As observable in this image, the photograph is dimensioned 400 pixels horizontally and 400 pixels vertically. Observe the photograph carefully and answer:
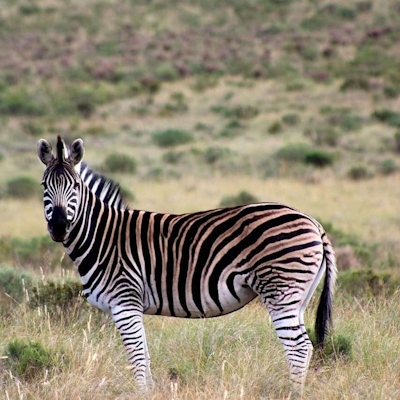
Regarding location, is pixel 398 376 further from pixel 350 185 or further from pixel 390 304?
pixel 350 185

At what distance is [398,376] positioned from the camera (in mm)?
6211

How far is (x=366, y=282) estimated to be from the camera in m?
9.55

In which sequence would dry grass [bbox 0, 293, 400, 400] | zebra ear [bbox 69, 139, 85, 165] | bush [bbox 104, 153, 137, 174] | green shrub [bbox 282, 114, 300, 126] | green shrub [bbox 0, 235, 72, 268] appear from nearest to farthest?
1. dry grass [bbox 0, 293, 400, 400]
2. zebra ear [bbox 69, 139, 85, 165]
3. green shrub [bbox 0, 235, 72, 268]
4. bush [bbox 104, 153, 137, 174]
5. green shrub [bbox 282, 114, 300, 126]

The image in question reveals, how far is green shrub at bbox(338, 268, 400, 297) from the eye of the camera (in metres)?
9.30

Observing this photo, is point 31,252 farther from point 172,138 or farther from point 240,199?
point 172,138

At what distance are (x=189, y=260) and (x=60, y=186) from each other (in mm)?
1079

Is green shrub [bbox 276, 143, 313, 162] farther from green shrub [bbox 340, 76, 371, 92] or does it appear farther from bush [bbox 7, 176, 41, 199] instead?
green shrub [bbox 340, 76, 371, 92]

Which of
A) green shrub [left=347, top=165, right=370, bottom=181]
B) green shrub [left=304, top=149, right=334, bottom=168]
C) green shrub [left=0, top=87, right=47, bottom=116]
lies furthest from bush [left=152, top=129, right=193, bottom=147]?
green shrub [left=0, top=87, right=47, bottom=116]

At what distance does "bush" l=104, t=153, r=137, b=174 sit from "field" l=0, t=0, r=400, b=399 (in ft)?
0.18

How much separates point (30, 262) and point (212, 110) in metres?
19.1

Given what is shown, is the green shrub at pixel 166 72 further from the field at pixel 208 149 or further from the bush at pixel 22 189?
the bush at pixel 22 189

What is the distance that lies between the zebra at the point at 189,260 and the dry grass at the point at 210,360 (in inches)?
10.4

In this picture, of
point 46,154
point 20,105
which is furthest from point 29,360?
point 20,105

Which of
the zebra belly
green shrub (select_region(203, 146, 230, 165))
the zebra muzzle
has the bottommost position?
green shrub (select_region(203, 146, 230, 165))
